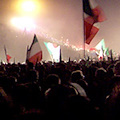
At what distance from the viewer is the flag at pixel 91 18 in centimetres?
826

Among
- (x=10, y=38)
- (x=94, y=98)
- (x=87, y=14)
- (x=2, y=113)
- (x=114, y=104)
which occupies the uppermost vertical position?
(x=10, y=38)

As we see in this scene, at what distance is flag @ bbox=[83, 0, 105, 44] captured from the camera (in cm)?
826

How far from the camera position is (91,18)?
8.38 metres

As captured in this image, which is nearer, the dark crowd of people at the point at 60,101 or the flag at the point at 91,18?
the dark crowd of people at the point at 60,101

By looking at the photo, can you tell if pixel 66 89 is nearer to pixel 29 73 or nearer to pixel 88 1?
pixel 29 73

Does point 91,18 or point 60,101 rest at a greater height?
point 91,18

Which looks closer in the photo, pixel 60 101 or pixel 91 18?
pixel 60 101

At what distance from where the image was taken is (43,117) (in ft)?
5.78

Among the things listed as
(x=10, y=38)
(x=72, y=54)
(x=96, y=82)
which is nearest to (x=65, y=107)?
(x=96, y=82)

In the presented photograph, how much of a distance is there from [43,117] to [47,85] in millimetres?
2465

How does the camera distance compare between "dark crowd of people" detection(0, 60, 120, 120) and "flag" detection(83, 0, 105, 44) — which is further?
"flag" detection(83, 0, 105, 44)

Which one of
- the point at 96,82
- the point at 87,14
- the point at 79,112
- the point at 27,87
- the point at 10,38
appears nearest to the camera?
the point at 79,112

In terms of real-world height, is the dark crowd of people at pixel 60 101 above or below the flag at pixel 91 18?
below

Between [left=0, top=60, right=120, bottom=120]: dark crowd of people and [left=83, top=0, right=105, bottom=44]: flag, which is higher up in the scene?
[left=83, top=0, right=105, bottom=44]: flag
